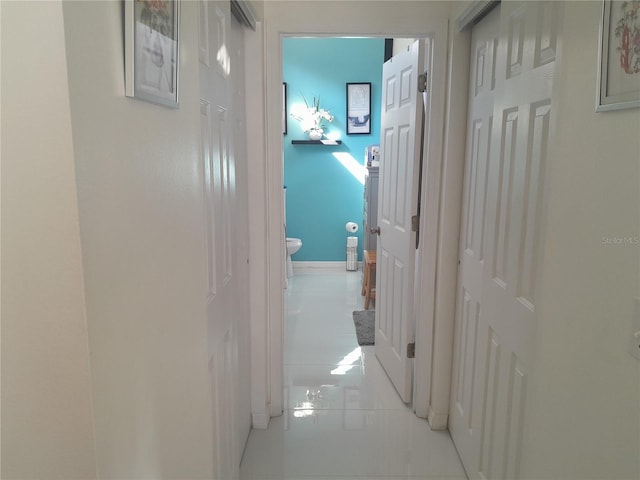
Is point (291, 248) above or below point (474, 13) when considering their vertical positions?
below

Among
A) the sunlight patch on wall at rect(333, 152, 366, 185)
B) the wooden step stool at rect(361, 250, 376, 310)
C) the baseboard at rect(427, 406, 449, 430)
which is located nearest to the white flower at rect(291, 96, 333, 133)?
the sunlight patch on wall at rect(333, 152, 366, 185)

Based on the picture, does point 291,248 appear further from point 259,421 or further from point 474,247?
point 474,247

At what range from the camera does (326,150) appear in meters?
5.28

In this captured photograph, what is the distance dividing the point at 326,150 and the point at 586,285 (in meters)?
4.41

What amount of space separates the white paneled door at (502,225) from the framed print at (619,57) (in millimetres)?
331

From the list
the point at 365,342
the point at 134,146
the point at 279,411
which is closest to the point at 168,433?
the point at 134,146

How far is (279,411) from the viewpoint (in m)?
2.60

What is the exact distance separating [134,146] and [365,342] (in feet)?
9.68

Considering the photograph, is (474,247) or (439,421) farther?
(439,421)

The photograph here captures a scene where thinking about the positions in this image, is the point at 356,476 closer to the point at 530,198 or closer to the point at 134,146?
the point at 530,198

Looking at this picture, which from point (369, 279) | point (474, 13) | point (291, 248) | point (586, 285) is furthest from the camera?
point (291, 248)

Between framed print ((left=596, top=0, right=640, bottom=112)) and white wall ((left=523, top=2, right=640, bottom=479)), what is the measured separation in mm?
33

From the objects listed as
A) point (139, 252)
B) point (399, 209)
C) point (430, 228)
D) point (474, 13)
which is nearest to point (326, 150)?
point (399, 209)

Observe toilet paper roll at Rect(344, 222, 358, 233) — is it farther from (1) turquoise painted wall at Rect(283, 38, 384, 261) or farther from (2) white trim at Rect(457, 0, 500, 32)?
(2) white trim at Rect(457, 0, 500, 32)
